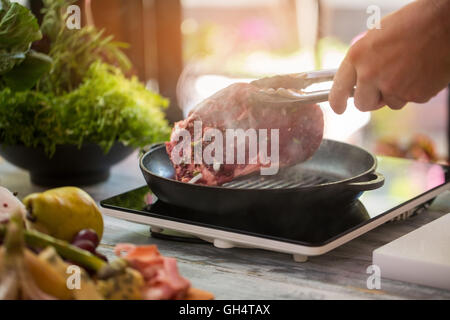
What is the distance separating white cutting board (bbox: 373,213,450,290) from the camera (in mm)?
919

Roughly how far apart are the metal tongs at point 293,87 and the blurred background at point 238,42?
4.86 ft

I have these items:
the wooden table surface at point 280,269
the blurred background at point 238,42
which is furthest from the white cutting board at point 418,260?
the blurred background at point 238,42

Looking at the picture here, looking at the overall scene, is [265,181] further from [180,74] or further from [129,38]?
[180,74]

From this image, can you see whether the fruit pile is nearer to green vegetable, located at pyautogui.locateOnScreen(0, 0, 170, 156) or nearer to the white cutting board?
the white cutting board

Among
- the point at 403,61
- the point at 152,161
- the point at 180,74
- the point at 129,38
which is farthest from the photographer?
the point at 180,74

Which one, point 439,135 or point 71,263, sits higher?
point 71,263

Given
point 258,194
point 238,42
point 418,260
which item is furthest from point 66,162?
point 238,42

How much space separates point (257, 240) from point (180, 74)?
6.73 feet

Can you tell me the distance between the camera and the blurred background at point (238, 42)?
2.88 metres

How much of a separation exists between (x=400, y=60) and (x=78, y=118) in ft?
2.57

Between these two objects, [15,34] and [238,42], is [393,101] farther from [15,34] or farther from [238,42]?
[238,42]

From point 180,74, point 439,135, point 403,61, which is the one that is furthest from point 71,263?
point 439,135

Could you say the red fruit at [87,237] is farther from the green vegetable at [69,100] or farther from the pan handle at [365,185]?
the green vegetable at [69,100]
